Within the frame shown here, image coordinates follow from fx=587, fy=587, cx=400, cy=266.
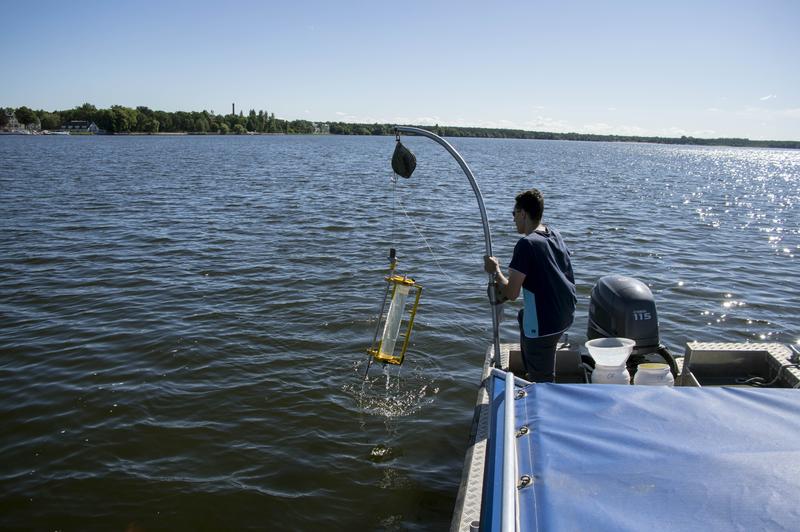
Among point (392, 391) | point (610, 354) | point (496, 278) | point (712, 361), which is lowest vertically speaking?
point (392, 391)

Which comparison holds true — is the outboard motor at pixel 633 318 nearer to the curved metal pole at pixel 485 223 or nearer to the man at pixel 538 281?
the man at pixel 538 281

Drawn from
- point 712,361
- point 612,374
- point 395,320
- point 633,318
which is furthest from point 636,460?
point 395,320

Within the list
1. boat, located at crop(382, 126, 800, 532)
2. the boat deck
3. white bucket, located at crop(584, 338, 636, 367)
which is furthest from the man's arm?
boat, located at crop(382, 126, 800, 532)

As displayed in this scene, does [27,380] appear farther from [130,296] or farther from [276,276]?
[276,276]

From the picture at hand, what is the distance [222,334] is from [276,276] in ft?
11.7

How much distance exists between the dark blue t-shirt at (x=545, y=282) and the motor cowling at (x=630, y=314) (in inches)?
44.8

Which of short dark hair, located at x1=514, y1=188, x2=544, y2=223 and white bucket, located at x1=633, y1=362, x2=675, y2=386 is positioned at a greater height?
short dark hair, located at x1=514, y1=188, x2=544, y2=223

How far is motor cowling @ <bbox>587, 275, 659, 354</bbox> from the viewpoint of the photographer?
249 inches

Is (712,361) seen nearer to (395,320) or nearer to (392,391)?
(395,320)

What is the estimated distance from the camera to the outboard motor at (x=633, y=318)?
6320mm

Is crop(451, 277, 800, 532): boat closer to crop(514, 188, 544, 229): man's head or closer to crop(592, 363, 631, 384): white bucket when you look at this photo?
crop(592, 363, 631, 384): white bucket

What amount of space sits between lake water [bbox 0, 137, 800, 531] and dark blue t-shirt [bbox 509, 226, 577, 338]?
81.2 inches

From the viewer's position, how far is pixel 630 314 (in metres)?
6.33

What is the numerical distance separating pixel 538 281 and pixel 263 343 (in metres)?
5.48
